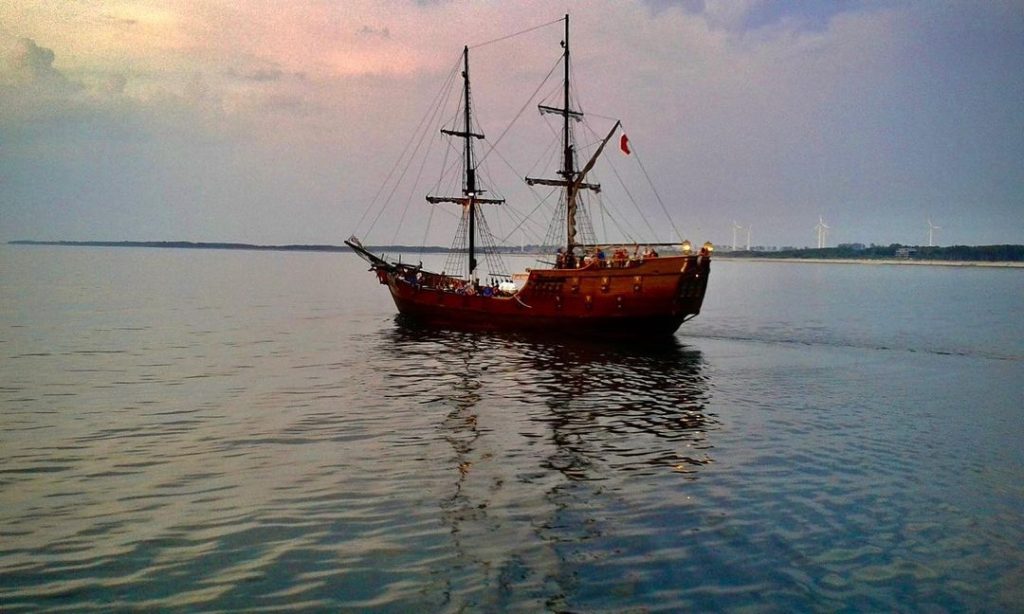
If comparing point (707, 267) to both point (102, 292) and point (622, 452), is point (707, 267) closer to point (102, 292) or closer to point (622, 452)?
point (622, 452)

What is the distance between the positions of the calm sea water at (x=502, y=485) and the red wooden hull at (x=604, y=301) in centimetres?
766

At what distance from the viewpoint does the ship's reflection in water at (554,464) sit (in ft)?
33.4

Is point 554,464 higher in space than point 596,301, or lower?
lower

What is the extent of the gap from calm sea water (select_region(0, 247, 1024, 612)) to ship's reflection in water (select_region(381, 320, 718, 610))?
8cm

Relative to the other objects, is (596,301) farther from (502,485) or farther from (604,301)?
(502,485)

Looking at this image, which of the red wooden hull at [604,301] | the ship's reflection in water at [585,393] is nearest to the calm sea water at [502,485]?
the ship's reflection in water at [585,393]

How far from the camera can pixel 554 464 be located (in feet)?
51.6

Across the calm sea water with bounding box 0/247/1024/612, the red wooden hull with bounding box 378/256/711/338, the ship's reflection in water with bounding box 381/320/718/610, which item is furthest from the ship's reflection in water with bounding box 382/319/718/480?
the red wooden hull with bounding box 378/256/711/338

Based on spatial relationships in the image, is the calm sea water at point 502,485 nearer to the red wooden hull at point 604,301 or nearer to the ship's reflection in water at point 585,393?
the ship's reflection in water at point 585,393

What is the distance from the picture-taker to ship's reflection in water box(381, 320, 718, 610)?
10.2m

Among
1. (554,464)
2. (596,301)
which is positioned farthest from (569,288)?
(554,464)

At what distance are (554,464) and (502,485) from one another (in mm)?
2002

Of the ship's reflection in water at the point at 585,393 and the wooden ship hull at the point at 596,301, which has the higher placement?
the wooden ship hull at the point at 596,301

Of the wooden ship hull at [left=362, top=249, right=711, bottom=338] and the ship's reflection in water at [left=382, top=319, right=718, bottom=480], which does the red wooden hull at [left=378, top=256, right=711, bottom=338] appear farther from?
the ship's reflection in water at [left=382, top=319, right=718, bottom=480]
